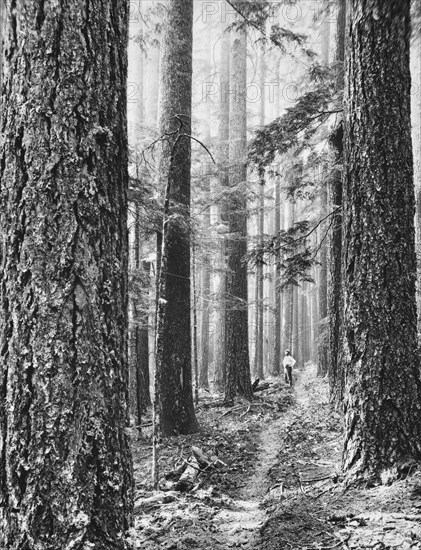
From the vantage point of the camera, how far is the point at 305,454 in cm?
685

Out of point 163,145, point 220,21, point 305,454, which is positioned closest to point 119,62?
point 163,145

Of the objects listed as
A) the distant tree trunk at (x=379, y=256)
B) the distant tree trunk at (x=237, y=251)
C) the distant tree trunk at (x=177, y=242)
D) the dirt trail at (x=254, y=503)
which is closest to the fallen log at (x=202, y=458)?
the dirt trail at (x=254, y=503)

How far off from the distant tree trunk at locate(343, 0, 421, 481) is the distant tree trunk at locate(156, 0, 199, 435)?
368cm

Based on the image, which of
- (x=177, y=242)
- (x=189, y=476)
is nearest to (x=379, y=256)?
(x=189, y=476)

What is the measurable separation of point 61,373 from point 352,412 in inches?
141

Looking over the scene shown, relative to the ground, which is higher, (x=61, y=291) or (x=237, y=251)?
(x=237, y=251)

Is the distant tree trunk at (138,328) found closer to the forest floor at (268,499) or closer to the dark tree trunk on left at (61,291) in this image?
the forest floor at (268,499)

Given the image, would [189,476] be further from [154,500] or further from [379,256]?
[379,256]

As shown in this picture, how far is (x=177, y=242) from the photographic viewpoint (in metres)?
8.27

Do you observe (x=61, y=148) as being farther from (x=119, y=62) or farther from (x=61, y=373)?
(x=61, y=373)

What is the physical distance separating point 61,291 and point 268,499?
4.12 meters

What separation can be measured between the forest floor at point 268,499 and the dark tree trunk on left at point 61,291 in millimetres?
471

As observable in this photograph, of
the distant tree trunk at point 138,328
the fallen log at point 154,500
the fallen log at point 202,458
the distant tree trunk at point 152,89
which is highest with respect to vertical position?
the distant tree trunk at point 152,89

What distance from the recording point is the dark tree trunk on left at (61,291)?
6.73ft
